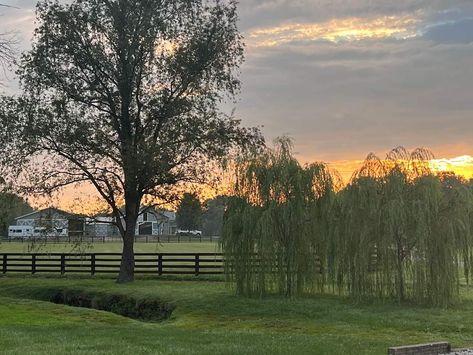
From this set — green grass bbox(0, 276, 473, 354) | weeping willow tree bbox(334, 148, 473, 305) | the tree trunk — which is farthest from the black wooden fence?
weeping willow tree bbox(334, 148, 473, 305)

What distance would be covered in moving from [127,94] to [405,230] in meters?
14.3

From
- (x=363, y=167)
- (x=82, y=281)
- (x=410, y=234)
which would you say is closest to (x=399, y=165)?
(x=363, y=167)

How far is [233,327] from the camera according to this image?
13938 millimetres

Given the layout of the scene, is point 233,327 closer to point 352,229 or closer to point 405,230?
point 352,229

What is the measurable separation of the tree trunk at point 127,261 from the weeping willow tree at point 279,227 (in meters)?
8.35

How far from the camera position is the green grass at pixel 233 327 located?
10.1 m

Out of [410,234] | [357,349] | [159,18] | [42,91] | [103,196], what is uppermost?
[159,18]

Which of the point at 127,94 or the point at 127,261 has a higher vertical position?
the point at 127,94

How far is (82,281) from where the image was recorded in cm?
2589

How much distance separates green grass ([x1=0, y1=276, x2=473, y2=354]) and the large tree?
20.3 ft

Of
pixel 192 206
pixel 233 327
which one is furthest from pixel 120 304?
pixel 233 327

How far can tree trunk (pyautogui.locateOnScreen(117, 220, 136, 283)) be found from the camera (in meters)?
25.4

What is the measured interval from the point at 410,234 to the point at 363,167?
245cm

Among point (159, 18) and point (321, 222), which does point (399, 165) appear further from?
point (159, 18)
